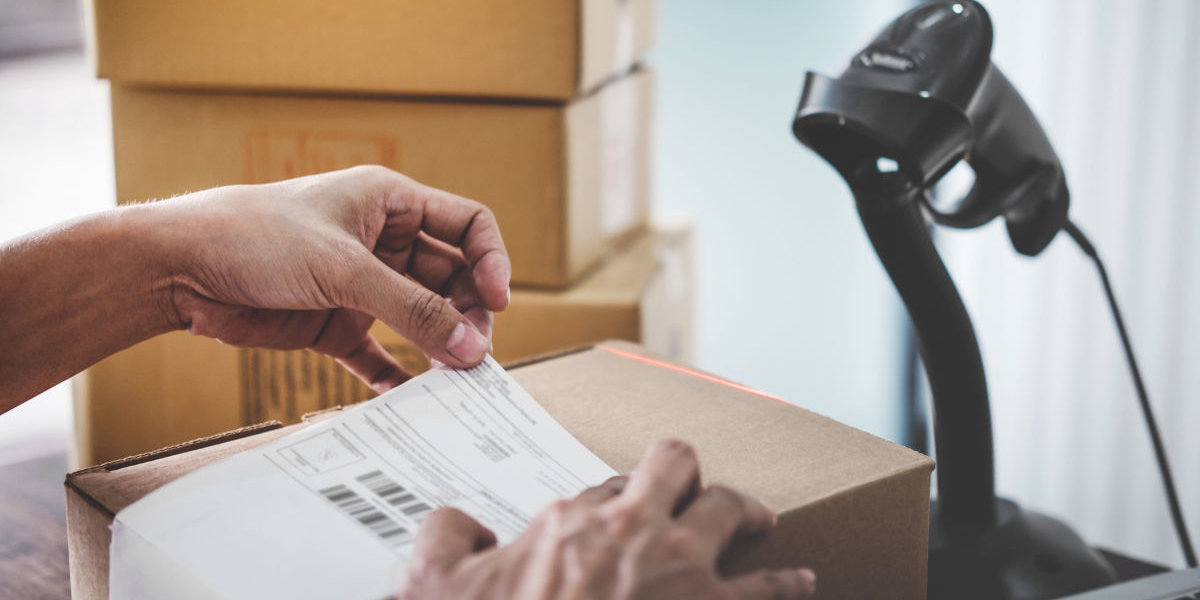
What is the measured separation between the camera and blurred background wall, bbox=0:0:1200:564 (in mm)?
1612

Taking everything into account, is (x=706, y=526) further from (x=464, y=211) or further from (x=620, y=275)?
(x=620, y=275)

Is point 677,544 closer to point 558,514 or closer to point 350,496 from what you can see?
point 558,514

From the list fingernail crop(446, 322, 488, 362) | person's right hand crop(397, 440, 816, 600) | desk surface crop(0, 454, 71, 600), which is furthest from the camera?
desk surface crop(0, 454, 71, 600)

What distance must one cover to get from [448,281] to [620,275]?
31 cm

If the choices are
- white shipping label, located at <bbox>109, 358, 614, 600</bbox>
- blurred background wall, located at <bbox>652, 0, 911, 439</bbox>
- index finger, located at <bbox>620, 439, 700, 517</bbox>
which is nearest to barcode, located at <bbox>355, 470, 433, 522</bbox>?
white shipping label, located at <bbox>109, 358, 614, 600</bbox>

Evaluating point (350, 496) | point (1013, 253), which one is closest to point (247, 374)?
point (350, 496)

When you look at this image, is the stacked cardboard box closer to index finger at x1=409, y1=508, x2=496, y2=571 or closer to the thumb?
the thumb

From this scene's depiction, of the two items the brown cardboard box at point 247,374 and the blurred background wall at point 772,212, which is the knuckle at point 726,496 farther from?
the blurred background wall at point 772,212

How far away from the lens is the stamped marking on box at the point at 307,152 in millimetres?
1017

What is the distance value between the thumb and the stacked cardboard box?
0.34 metres

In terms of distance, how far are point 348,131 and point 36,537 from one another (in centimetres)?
46

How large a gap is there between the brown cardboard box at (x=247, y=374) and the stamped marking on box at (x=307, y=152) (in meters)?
0.17

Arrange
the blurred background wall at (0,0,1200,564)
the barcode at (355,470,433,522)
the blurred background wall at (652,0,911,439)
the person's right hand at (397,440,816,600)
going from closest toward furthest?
the person's right hand at (397,440,816,600)
the barcode at (355,470,433,522)
the blurred background wall at (0,0,1200,564)
the blurred background wall at (652,0,911,439)

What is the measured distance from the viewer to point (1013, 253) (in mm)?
1706
